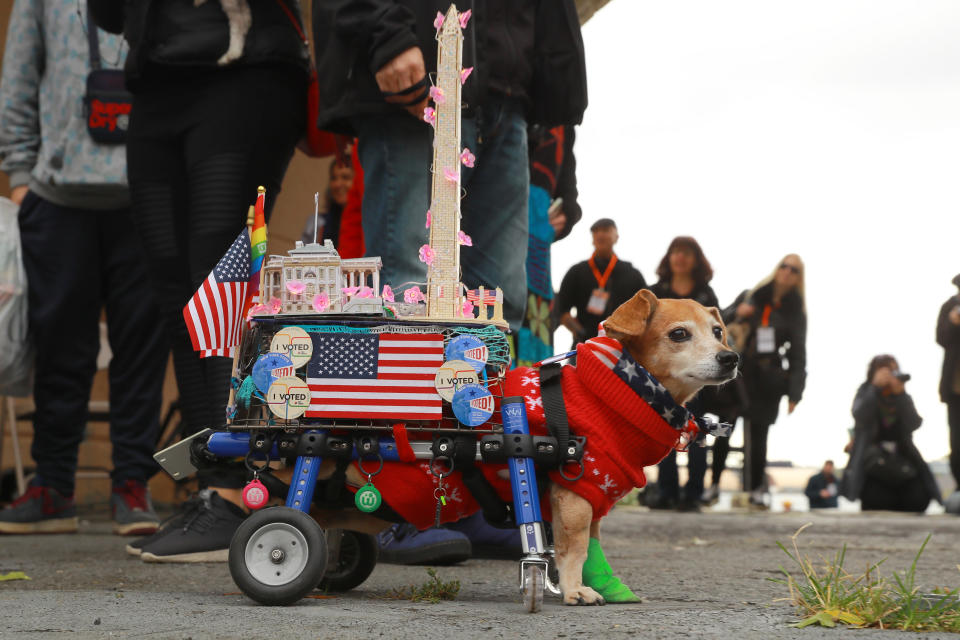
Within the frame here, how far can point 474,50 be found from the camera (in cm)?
291

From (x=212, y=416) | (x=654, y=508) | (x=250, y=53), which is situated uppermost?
(x=250, y=53)

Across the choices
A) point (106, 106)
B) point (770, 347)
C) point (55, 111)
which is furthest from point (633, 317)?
point (770, 347)

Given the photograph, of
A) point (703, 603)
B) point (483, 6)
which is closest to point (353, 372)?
point (703, 603)

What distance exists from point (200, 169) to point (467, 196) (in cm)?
80

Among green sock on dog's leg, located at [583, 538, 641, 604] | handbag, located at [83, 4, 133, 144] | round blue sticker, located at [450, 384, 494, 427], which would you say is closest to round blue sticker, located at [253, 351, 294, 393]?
round blue sticker, located at [450, 384, 494, 427]

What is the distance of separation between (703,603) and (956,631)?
62cm

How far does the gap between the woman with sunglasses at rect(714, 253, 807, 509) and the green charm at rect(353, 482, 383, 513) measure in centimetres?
650

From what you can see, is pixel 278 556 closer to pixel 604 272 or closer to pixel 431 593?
pixel 431 593

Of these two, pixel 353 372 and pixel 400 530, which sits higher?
pixel 353 372

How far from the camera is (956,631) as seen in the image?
2008 millimetres

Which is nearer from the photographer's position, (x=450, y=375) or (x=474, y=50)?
(x=450, y=375)

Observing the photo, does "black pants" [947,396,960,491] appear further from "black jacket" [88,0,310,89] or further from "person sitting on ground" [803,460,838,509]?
"black jacket" [88,0,310,89]

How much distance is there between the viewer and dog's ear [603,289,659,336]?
96.3 inches

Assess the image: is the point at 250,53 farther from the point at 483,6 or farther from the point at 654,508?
the point at 654,508
